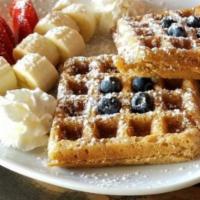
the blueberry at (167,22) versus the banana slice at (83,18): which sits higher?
the blueberry at (167,22)

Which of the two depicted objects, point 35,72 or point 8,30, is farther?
point 8,30

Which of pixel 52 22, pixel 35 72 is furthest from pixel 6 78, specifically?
pixel 52 22

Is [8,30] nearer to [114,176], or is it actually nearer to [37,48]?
[37,48]

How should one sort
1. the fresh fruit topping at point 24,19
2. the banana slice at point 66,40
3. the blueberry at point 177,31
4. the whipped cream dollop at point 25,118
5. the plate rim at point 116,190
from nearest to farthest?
the plate rim at point 116,190
the whipped cream dollop at point 25,118
the blueberry at point 177,31
the banana slice at point 66,40
the fresh fruit topping at point 24,19

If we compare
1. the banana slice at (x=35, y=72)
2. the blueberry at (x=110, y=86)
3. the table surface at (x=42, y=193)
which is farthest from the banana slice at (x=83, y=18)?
the table surface at (x=42, y=193)

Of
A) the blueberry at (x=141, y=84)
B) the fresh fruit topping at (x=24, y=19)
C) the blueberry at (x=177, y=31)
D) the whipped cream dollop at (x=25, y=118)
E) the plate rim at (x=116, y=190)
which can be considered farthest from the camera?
the fresh fruit topping at (x=24, y=19)

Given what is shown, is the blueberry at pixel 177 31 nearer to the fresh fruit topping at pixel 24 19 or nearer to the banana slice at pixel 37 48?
the banana slice at pixel 37 48

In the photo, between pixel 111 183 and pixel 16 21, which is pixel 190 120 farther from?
pixel 16 21
